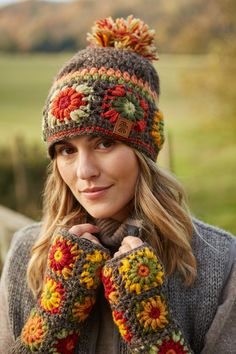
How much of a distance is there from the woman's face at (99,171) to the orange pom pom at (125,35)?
45cm

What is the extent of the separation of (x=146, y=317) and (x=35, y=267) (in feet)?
1.94

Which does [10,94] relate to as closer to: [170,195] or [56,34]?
[56,34]

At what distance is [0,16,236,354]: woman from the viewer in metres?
1.98

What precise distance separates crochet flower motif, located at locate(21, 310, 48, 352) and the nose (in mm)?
561

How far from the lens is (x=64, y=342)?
2.05 metres

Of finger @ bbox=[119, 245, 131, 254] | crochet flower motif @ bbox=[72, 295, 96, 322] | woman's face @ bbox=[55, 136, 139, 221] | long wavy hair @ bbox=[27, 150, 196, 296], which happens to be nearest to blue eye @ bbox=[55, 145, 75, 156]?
woman's face @ bbox=[55, 136, 139, 221]

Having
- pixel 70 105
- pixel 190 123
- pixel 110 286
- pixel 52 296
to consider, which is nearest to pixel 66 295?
pixel 52 296

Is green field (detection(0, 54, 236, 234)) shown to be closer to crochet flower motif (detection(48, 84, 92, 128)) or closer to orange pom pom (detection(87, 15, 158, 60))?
orange pom pom (detection(87, 15, 158, 60))

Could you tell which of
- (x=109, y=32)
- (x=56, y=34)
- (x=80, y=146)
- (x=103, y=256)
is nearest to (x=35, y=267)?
(x=103, y=256)

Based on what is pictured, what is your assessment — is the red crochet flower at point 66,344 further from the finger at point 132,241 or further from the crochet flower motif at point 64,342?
the finger at point 132,241

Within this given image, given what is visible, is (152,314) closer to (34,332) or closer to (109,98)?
(34,332)

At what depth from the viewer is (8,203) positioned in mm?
6969

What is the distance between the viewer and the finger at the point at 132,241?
205 centimetres

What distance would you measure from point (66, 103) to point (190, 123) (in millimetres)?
5588
